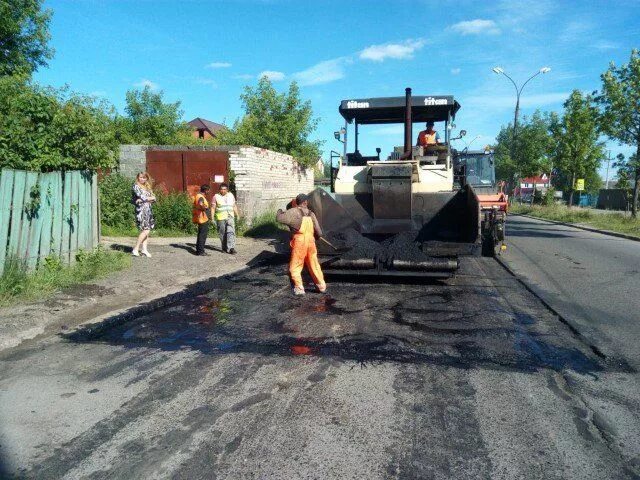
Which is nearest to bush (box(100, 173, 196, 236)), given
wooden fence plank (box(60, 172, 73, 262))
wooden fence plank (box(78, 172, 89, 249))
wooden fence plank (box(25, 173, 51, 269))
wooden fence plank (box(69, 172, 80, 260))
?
wooden fence plank (box(78, 172, 89, 249))

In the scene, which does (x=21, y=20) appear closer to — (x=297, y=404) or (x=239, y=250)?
(x=239, y=250)

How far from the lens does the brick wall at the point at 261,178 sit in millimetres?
14477

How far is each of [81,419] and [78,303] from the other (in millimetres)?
3246

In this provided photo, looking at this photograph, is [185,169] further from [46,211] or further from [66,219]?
[46,211]

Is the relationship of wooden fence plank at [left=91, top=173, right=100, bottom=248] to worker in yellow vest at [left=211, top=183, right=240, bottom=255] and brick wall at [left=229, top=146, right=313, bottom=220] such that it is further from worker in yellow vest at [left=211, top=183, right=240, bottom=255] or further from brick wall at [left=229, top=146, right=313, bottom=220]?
brick wall at [left=229, top=146, right=313, bottom=220]

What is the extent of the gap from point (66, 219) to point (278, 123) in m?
16.2

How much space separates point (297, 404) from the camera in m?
3.60

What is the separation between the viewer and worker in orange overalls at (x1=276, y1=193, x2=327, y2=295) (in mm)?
7270

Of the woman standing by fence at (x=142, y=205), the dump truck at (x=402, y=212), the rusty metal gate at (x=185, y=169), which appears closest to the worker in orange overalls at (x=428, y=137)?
the dump truck at (x=402, y=212)

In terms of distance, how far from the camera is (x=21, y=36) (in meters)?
22.1

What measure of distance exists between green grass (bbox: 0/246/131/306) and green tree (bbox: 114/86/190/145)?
65.4 ft

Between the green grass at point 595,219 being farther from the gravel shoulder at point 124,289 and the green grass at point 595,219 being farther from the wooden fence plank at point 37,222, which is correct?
the wooden fence plank at point 37,222

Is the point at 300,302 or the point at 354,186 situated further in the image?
the point at 354,186

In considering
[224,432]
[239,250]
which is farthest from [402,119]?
[224,432]
